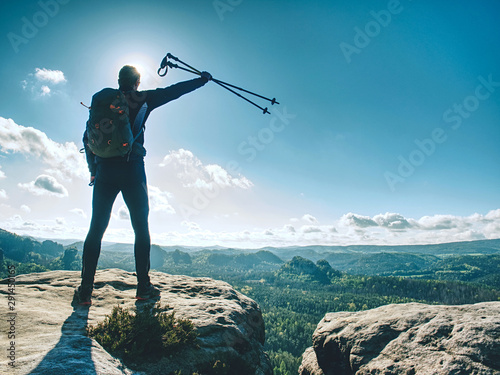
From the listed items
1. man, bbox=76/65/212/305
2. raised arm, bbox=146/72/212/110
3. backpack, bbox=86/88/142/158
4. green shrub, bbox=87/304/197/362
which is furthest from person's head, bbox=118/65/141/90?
green shrub, bbox=87/304/197/362

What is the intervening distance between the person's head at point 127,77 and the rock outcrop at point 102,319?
18.3 feet

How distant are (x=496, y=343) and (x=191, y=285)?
28.8 ft

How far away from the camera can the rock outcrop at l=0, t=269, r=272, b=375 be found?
2.93 metres

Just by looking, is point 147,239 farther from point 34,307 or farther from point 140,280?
point 34,307

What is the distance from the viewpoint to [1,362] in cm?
273

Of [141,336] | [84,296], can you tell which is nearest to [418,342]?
[141,336]

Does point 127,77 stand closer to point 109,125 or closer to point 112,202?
point 109,125

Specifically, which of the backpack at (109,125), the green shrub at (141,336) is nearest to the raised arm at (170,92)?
the backpack at (109,125)

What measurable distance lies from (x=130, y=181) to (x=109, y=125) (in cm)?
142

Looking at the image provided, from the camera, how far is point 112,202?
628 centimetres

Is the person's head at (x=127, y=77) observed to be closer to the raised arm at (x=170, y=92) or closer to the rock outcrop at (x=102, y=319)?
the raised arm at (x=170, y=92)

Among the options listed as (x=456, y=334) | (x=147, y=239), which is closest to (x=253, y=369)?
(x=147, y=239)

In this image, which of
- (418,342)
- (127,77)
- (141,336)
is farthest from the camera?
(127,77)

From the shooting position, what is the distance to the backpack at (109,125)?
565cm
